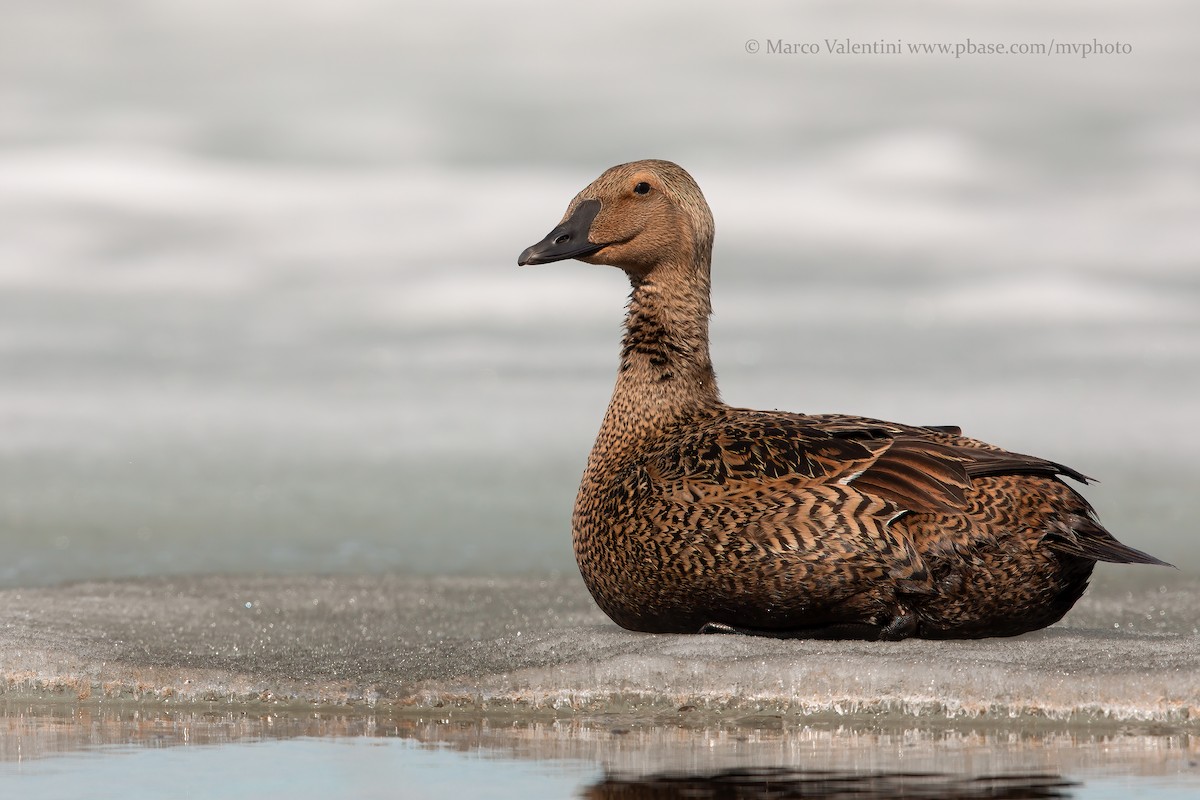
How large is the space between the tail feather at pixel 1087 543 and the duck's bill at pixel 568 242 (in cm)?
238

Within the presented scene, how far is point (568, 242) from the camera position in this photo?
7129mm

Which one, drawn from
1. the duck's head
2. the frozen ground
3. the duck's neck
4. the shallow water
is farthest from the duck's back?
the duck's head

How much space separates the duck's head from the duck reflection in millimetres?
3326

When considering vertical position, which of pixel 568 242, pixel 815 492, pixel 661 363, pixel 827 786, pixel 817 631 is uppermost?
pixel 568 242

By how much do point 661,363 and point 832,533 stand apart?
1.48m

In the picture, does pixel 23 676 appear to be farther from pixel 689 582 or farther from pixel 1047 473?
pixel 1047 473

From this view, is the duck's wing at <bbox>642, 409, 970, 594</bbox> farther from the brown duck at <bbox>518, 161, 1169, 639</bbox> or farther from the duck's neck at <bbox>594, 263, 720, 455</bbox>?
the duck's neck at <bbox>594, 263, 720, 455</bbox>

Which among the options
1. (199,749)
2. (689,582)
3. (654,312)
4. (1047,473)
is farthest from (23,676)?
(1047,473)

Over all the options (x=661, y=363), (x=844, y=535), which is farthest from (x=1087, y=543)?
(x=661, y=363)

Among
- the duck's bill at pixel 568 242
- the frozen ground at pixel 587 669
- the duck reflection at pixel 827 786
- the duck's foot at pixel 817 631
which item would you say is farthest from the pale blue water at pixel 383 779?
the duck's bill at pixel 568 242

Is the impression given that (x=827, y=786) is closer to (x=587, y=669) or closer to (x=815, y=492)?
(x=587, y=669)

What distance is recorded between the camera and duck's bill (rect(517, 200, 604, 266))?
7.05 m

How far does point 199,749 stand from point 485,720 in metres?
1.04

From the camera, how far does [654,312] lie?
712 centimetres
